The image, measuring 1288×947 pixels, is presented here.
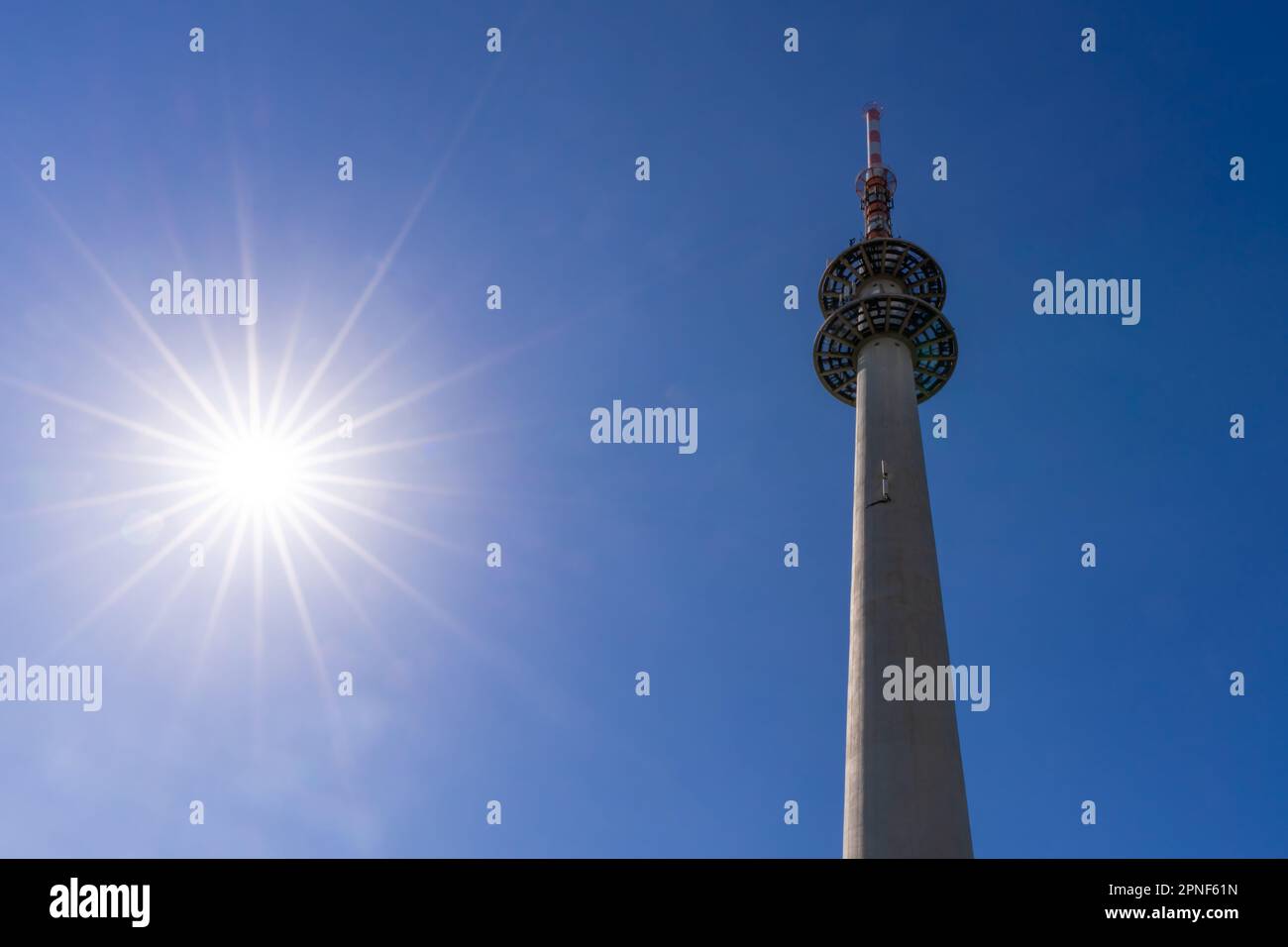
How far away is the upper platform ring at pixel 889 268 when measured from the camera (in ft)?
198

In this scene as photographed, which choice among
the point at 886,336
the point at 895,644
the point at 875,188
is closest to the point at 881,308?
the point at 886,336

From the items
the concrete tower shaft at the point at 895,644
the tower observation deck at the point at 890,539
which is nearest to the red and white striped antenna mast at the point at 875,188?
the tower observation deck at the point at 890,539

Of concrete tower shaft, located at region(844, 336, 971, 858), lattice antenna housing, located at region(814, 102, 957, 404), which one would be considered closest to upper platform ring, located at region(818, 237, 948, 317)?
lattice antenna housing, located at region(814, 102, 957, 404)

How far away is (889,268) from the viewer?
6028 centimetres

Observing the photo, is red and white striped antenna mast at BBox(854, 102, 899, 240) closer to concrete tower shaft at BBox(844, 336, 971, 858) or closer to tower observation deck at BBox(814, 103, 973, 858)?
tower observation deck at BBox(814, 103, 973, 858)

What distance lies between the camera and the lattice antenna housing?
2248 inches

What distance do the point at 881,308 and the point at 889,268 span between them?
4.61 m

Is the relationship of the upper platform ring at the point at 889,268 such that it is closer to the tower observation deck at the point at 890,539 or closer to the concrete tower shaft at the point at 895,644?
the tower observation deck at the point at 890,539

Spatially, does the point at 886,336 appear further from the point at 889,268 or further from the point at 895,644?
the point at 895,644

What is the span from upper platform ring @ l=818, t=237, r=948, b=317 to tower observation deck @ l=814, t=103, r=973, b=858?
7 centimetres
